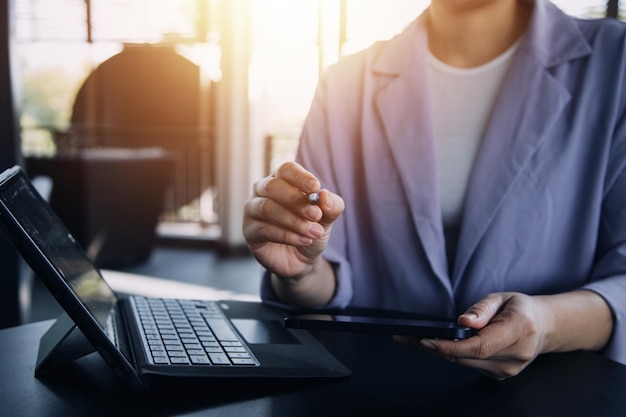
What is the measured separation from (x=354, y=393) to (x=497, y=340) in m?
0.16

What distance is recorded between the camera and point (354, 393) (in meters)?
0.60

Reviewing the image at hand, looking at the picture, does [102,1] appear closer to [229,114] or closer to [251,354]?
[229,114]

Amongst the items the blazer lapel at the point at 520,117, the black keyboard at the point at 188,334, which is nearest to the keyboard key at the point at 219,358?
the black keyboard at the point at 188,334

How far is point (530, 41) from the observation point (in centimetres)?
101

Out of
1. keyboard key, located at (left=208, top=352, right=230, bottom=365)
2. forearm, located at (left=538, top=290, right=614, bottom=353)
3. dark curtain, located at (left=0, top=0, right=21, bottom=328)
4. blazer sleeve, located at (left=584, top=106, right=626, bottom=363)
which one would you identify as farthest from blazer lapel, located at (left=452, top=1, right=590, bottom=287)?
dark curtain, located at (left=0, top=0, right=21, bottom=328)

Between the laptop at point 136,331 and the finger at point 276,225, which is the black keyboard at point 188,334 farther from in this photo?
the finger at point 276,225

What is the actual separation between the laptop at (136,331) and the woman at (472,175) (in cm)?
13

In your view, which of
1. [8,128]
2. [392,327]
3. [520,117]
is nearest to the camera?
[392,327]

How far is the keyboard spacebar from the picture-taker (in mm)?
709

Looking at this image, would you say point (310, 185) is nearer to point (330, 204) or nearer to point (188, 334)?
point (330, 204)

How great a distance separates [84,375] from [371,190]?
61cm

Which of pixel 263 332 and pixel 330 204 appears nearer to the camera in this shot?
pixel 330 204

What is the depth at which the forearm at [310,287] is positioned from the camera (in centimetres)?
91

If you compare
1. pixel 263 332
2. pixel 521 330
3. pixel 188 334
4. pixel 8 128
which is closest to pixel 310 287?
pixel 263 332
